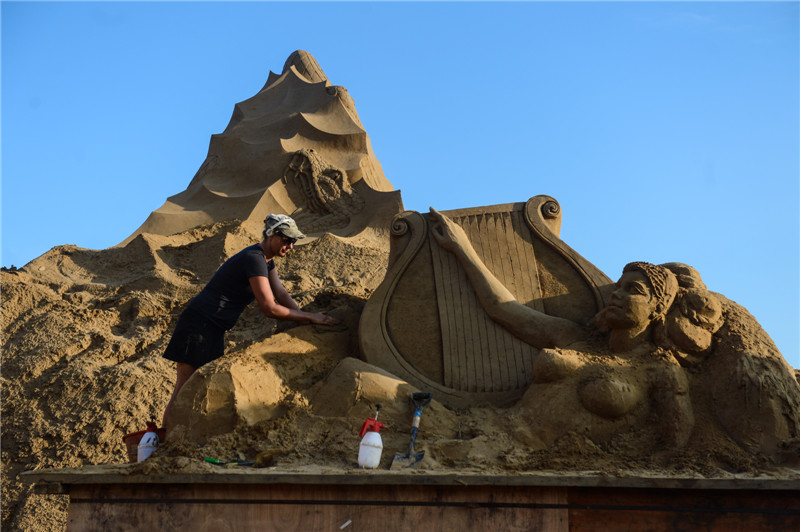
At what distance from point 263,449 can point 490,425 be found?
45.9 inches

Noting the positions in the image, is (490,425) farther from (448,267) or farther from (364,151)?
(364,151)

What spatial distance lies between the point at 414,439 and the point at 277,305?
4.33 ft

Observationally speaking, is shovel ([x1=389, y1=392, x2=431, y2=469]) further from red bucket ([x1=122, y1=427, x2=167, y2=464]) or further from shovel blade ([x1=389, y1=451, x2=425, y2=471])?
red bucket ([x1=122, y1=427, x2=167, y2=464])

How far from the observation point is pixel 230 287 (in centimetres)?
473

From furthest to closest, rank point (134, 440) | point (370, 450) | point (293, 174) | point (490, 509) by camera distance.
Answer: point (293, 174)
point (134, 440)
point (370, 450)
point (490, 509)

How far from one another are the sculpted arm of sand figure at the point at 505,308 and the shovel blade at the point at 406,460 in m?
1.23

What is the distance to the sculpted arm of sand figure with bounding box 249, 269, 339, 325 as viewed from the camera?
15.1 ft

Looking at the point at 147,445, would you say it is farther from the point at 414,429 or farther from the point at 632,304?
the point at 632,304

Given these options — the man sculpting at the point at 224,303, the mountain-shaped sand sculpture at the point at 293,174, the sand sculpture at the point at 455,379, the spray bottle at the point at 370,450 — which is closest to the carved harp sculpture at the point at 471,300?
the sand sculpture at the point at 455,379

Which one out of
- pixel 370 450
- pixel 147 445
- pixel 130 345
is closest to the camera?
pixel 370 450

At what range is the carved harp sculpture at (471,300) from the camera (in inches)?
183

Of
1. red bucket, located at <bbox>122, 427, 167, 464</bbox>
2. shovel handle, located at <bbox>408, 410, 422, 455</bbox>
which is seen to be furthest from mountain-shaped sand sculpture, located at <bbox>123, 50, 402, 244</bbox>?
shovel handle, located at <bbox>408, 410, 422, 455</bbox>

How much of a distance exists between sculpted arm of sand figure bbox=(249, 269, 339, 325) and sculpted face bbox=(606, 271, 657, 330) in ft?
5.77

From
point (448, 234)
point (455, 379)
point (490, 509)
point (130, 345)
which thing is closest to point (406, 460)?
point (490, 509)
